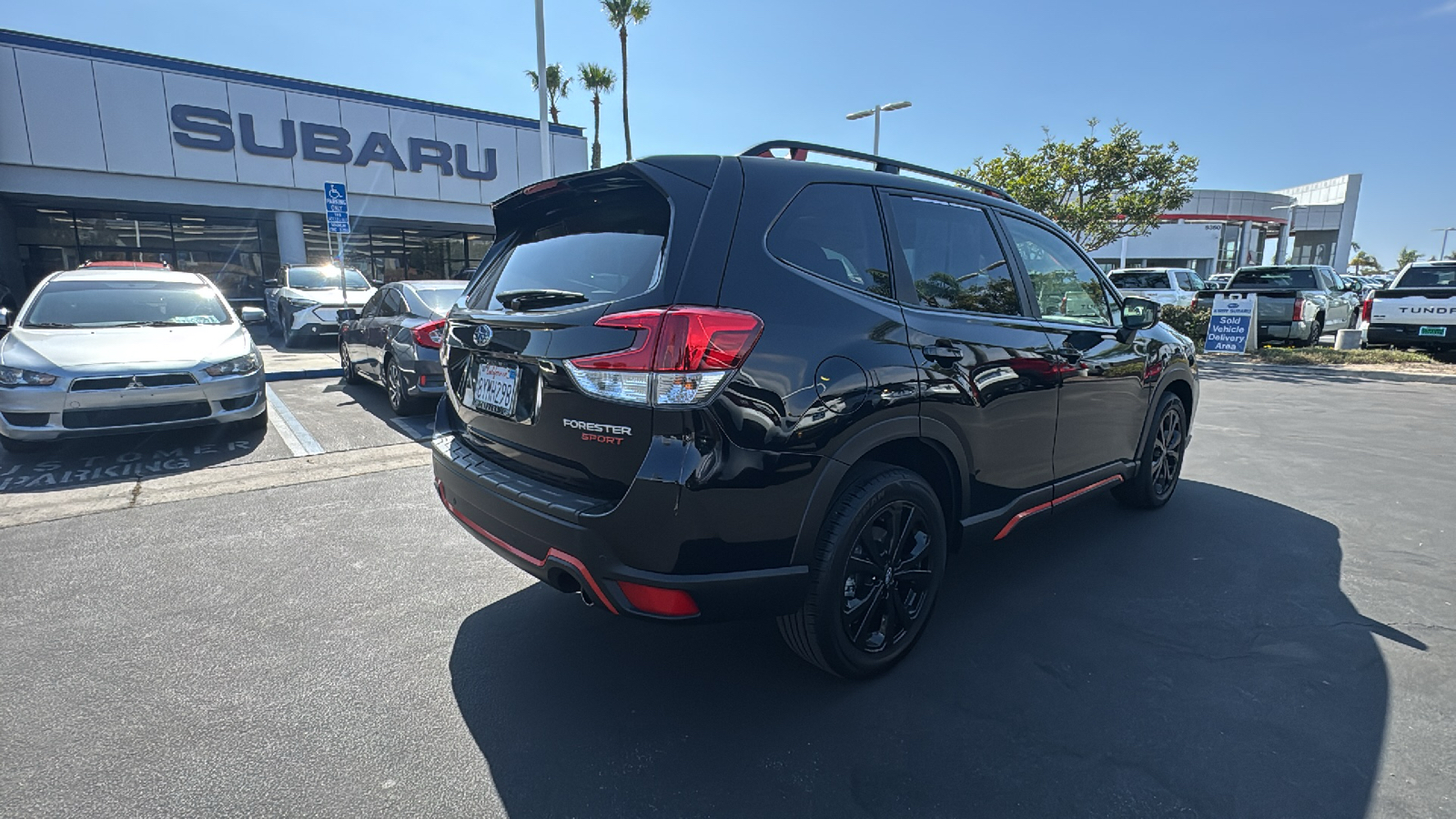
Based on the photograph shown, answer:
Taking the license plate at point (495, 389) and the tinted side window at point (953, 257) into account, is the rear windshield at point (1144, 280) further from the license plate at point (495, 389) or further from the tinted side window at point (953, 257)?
the license plate at point (495, 389)

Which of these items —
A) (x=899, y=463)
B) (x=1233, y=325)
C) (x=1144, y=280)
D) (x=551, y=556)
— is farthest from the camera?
(x=1144, y=280)

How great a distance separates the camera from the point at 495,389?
2.63 metres

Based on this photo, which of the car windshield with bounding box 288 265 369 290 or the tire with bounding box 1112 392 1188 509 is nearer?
the tire with bounding box 1112 392 1188 509

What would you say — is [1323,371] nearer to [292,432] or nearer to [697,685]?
[697,685]

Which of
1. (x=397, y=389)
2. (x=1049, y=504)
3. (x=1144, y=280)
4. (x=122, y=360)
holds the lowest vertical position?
(x=397, y=389)

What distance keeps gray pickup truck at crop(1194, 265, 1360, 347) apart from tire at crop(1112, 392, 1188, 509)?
490 inches

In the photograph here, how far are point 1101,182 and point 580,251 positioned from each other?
797 inches

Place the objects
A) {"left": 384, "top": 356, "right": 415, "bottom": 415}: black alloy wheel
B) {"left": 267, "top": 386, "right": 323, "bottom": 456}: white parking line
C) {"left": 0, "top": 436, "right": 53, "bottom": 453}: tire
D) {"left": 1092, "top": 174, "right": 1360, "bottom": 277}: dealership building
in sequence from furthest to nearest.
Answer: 1. {"left": 1092, "top": 174, "right": 1360, "bottom": 277}: dealership building
2. {"left": 384, "top": 356, "right": 415, "bottom": 415}: black alloy wheel
3. {"left": 267, "top": 386, "right": 323, "bottom": 456}: white parking line
4. {"left": 0, "top": 436, "right": 53, "bottom": 453}: tire

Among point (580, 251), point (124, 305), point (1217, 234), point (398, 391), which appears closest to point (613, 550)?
point (580, 251)

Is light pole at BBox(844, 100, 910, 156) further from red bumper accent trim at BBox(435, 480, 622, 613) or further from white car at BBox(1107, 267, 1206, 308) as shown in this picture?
red bumper accent trim at BBox(435, 480, 622, 613)

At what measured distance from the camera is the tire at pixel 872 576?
7.62 ft

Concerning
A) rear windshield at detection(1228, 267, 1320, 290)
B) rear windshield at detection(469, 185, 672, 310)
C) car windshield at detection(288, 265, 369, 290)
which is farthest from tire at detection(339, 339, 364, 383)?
rear windshield at detection(1228, 267, 1320, 290)

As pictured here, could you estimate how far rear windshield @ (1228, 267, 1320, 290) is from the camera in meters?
14.8

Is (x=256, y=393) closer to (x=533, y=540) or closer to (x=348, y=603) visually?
(x=348, y=603)
